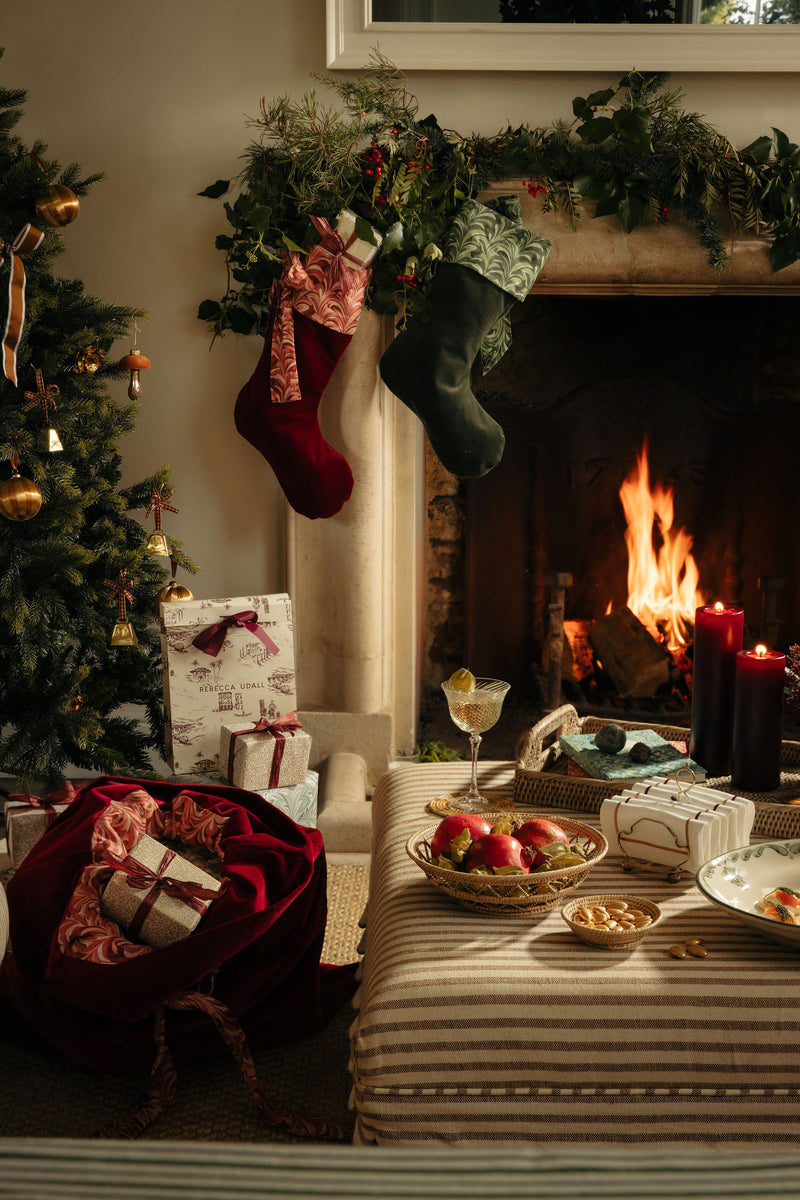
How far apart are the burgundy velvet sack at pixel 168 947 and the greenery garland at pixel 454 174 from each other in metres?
1.39

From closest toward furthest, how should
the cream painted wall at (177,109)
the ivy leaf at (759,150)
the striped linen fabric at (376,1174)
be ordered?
the striped linen fabric at (376,1174)
the ivy leaf at (759,150)
the cream painted wall at (177,109)

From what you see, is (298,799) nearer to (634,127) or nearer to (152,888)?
(152,888)

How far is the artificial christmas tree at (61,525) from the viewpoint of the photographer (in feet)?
7.36

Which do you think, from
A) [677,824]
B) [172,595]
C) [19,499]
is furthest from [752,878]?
[19,499]

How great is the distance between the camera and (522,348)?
9.27 ft

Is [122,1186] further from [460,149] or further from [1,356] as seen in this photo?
[460,149]

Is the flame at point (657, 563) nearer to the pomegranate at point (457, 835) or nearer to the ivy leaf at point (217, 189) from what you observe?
the ivy leaf at point (217, 189)

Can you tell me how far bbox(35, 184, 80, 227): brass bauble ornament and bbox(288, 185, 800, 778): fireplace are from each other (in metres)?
0.75

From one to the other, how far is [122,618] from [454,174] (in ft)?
4.38

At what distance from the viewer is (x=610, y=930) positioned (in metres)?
1.06

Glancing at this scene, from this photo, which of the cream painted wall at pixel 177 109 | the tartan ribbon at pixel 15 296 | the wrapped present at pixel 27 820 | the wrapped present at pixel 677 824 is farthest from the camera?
the cream painted wall at pixel 177 109

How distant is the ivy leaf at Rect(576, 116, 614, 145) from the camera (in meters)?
2.38

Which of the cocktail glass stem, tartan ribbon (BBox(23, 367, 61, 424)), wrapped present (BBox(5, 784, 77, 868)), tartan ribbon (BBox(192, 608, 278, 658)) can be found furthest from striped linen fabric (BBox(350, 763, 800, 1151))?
tartan ribbon (BBox(23, 367, 61, 424))

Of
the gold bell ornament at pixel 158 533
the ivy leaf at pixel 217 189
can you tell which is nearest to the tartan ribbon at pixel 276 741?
the gold bell ornament at pixel 158 533
